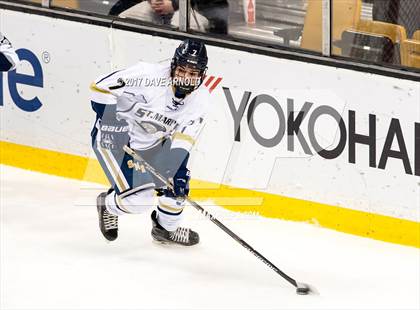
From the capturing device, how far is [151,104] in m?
5.46

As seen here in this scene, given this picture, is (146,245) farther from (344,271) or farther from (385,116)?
(385,116)

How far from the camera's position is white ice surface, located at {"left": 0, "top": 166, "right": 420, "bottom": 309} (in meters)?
5.02

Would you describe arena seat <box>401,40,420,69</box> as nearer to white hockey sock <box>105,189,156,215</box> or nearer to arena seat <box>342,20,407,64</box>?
arena seat <box>342,20,407,64</box>

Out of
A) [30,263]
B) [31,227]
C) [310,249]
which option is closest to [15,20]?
[31,227]

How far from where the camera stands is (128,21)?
6.47 meters

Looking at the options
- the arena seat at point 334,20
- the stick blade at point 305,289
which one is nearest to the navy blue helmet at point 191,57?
the arena seat at point 334,20

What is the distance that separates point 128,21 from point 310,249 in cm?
175

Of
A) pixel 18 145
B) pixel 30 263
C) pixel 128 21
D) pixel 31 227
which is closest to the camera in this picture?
pixel 30 263

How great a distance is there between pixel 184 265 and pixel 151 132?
2.23 feet

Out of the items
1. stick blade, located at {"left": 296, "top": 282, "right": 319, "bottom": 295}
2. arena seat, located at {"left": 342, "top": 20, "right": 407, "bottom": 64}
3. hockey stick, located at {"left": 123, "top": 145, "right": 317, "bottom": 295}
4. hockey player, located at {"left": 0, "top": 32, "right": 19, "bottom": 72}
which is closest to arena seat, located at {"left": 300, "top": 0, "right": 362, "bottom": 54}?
arena seat, located at {"left": 342, "top": 20, "right": 407, "bottom": 64}

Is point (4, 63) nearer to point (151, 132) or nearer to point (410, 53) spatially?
point (151, 132)

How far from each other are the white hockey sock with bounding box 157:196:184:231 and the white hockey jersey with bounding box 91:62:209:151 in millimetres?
275

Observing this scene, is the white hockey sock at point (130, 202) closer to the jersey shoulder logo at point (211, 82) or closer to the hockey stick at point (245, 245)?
the hockey stick at point (245, 245)

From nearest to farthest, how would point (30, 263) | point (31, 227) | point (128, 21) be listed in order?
point (30, 263) < point (31, 227) < point (128, 21)
